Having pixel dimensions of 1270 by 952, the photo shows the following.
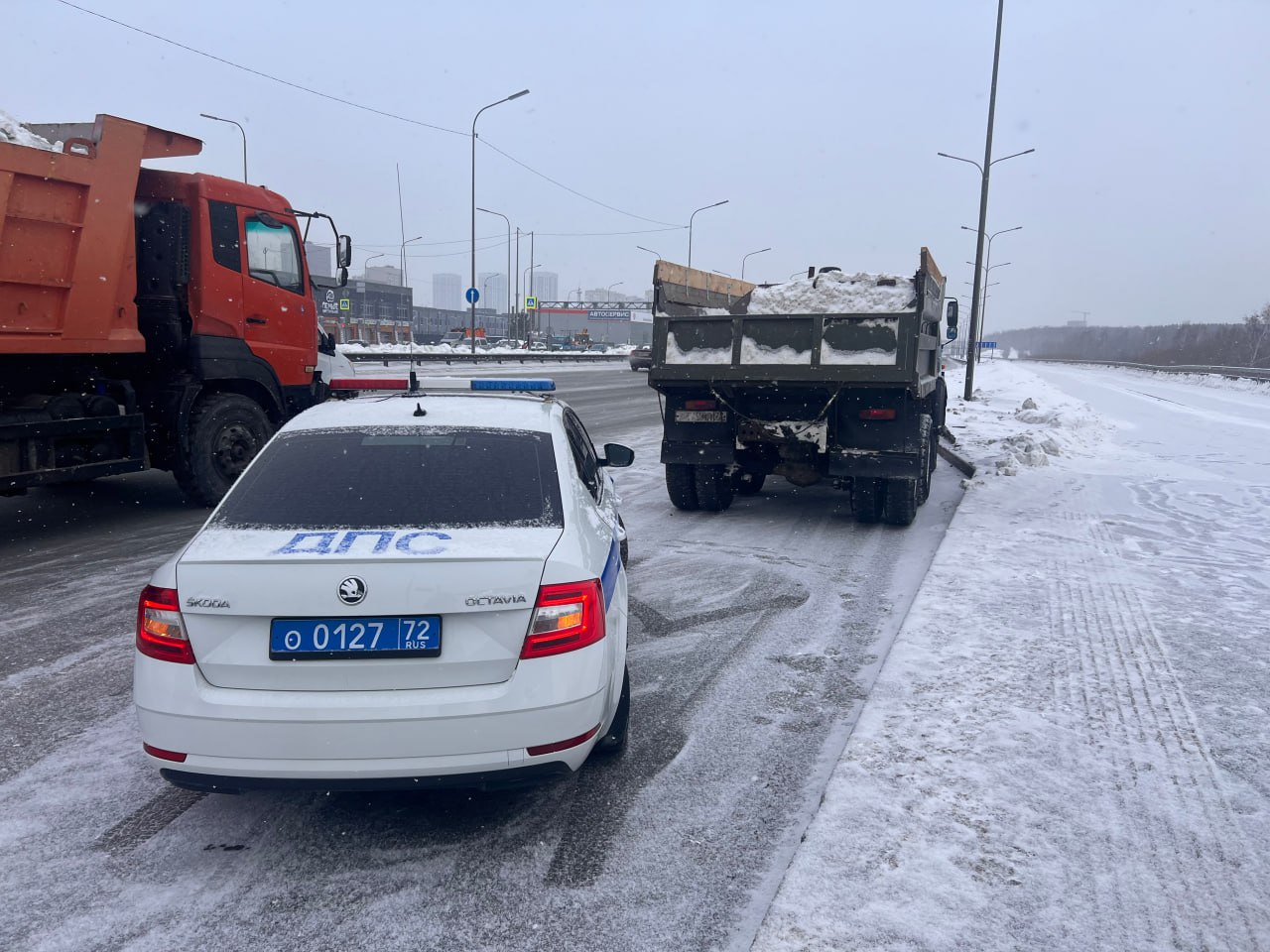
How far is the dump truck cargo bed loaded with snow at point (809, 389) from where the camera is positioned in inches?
311

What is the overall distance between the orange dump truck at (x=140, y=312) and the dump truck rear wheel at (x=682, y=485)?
12.9 feet

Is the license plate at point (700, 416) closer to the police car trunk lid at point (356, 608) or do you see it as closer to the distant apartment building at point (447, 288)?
the police car trunk lid at point (356, 608)

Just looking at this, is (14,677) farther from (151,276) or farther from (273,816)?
(151,276)

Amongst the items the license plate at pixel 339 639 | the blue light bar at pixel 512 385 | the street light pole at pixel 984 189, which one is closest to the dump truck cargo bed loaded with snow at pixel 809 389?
the blue light bar at pixel 512 385

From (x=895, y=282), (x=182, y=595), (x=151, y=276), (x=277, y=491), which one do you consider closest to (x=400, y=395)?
(x=277, y=491)

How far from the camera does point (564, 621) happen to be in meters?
3.01

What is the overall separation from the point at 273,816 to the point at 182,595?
97 centimetres

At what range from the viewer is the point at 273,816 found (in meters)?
3.35

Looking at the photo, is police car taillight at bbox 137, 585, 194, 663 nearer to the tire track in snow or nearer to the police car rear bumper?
the police car rear bumper

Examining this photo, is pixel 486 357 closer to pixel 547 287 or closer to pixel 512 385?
pixel 512 385

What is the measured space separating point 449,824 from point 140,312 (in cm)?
631

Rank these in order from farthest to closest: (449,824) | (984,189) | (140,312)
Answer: (984,189), (140,312), (449,824)

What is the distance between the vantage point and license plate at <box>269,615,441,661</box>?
2.86m

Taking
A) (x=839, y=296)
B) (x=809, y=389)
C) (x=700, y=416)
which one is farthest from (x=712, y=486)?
(x=839, y=296)
